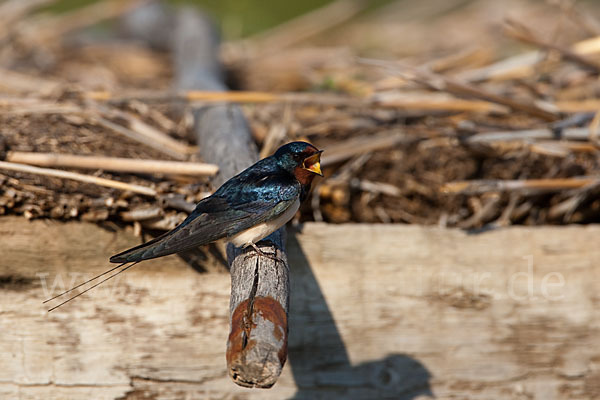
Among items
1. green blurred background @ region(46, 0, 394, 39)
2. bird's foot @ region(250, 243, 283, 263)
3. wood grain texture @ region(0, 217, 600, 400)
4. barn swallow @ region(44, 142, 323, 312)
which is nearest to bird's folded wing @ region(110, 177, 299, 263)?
barn swallow @ region(44, 142, 323, 312)

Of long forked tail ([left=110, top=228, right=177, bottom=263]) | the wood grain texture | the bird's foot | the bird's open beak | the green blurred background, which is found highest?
the bird's open beak

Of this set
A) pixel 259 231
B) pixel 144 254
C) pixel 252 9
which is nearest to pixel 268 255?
pixel 259 231

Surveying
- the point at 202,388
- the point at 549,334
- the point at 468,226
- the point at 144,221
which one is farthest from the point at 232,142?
the point at 549,334

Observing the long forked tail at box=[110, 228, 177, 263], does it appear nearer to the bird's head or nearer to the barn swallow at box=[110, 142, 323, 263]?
the barn swallow at box=[110, 142, 323, 263]

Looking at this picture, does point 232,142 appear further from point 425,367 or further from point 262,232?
point 425,367

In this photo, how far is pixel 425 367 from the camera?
361cm

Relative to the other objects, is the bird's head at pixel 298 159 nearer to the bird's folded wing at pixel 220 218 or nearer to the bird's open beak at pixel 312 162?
the bird's open beak at pixel 312 162

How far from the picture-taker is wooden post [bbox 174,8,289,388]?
2174mm

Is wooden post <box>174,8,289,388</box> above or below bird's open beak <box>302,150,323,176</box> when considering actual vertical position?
below

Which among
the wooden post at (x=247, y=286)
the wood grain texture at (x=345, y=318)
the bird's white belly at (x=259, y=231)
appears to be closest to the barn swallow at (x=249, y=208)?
the bird's white belly at (x=259, y=231)

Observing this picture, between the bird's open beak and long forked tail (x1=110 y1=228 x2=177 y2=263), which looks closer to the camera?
long forked tail (x1=110 y1=228 x2=177 y2=263)

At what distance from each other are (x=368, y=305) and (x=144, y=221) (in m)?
1.25

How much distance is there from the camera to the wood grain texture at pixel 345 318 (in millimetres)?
3256

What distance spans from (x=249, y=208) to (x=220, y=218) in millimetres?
128
